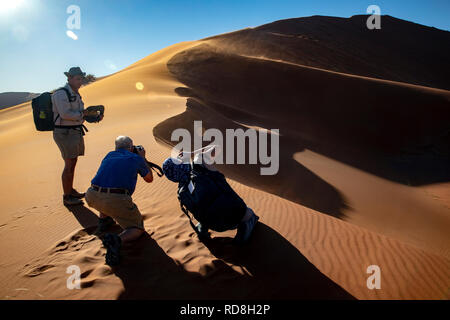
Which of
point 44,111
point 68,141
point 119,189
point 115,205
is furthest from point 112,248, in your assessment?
point 44,111

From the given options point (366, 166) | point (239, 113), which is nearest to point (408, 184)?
point (366, 166)

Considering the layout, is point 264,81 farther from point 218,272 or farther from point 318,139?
point 218,272

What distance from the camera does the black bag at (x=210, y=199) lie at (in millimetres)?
2717

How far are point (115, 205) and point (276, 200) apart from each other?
287 centimetres

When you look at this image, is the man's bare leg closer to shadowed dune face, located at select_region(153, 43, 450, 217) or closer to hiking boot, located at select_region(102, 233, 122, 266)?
hiking boot, located at select_region(102, 233, 122, 266)

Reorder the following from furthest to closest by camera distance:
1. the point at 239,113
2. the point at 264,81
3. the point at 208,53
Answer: the point at 208,53 < the point at 264,81 < the point at 239,113

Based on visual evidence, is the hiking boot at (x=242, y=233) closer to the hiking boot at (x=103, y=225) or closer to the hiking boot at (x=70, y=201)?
the hiking boot at (x=103, y=225)

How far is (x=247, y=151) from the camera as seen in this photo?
8156mm

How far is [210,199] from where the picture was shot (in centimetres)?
272

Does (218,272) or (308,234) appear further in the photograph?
(308,234)

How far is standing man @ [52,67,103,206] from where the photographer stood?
3.81m

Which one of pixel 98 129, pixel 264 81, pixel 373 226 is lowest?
pixel 373 226

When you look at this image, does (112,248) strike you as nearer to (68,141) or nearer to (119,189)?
(119,189)

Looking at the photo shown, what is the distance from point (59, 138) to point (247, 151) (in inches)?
214
